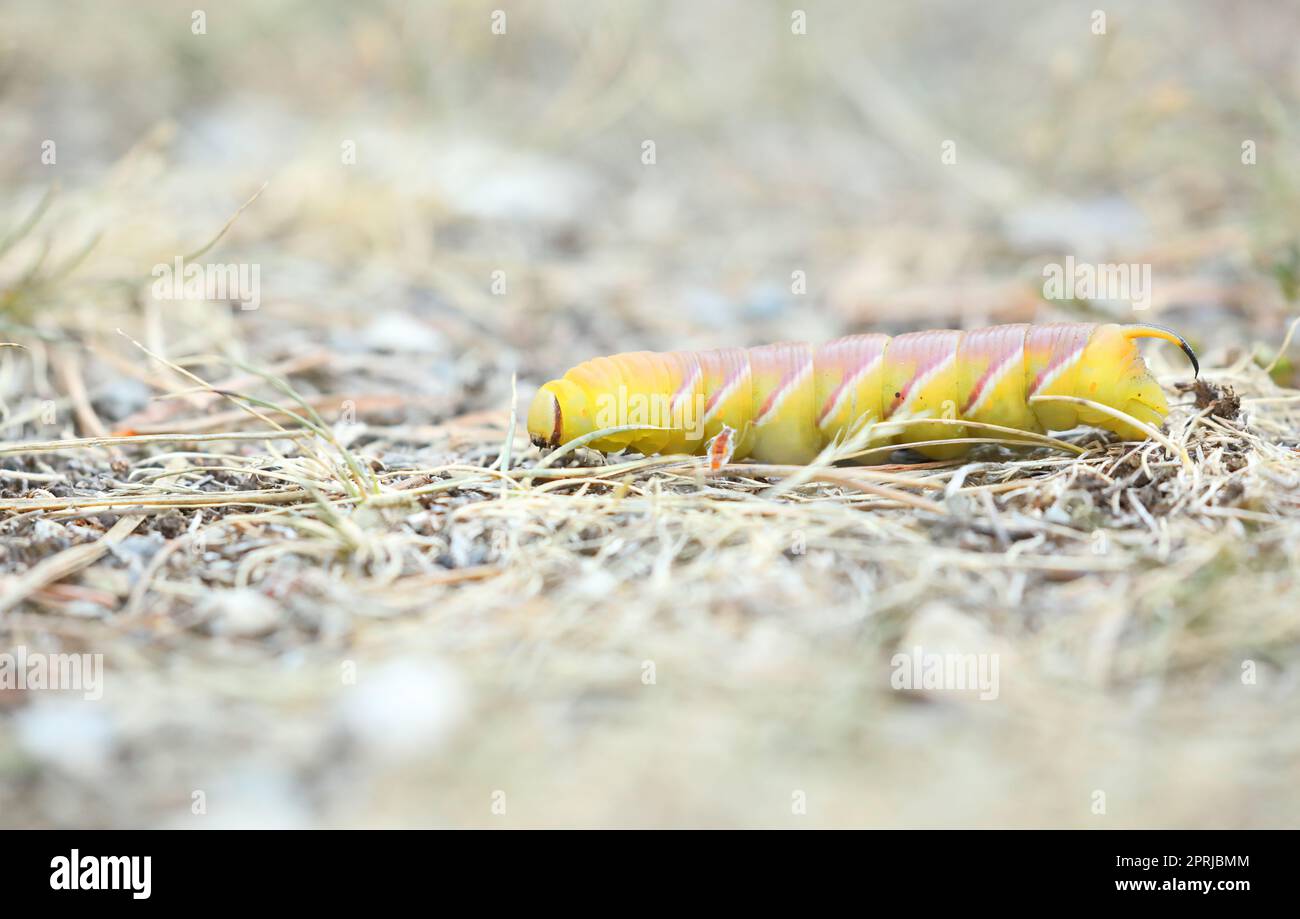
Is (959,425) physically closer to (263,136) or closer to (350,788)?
(350,788)

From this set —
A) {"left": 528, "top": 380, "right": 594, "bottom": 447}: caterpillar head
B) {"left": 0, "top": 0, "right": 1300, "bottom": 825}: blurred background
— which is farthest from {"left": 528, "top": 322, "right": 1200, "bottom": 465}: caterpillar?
{"left": 0, "top": 0, "right": 1300, "bottom": 825}: blurred background

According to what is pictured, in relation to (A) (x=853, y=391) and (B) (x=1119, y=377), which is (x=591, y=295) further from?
(B) (x=1119, y=377)

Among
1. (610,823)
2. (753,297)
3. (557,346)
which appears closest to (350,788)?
(610,823)

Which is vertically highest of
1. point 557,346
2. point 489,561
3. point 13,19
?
point 13,19

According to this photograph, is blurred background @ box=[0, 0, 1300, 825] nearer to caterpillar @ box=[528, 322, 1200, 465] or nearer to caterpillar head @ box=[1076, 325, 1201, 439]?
caterpillar @ box=[528, 322, 1200, 465]

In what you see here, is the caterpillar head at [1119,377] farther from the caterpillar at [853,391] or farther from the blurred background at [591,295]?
the blurred background at [591,295]

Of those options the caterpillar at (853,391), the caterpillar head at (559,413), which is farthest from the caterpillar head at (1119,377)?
the caterpillar head at (559,413)

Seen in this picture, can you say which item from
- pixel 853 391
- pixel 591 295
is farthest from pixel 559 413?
pixel 591 295
